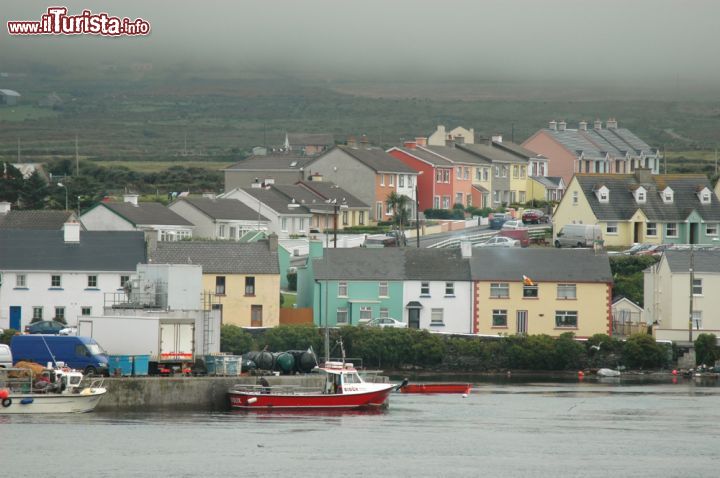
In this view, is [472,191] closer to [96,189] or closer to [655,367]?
[96,189]

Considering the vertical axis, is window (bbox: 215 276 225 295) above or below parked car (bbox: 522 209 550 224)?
below

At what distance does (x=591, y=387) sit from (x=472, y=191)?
2547 inches

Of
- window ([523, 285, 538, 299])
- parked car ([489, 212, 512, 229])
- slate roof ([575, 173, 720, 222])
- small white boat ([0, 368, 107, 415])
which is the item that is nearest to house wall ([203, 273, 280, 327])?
window ([523, 285, 538, 299])

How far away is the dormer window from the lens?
11631cm

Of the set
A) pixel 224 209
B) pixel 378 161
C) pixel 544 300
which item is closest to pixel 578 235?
pixel 544 300

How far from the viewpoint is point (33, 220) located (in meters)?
102

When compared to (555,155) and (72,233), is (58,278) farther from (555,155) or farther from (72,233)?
(555,155)

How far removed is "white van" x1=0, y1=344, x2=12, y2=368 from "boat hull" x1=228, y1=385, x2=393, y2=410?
28.8ft

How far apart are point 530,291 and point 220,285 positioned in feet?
54.3

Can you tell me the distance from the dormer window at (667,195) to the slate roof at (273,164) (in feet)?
113

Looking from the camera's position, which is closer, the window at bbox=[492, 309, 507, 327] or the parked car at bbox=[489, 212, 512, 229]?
the window at bbox=[492, 309, 507, 327]

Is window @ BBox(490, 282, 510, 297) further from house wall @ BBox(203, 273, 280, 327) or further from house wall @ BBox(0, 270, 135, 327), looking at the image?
house wall @ BBox(0, 270, 135, 327)

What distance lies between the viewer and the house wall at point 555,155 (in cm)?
16075

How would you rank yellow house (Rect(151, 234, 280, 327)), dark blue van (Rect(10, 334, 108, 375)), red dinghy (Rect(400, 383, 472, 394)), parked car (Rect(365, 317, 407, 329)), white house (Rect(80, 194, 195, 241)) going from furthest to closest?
white house (Rect(80, 194, 195, 241)) → yellow house (Rect(151, 234, 280, 327)) → parked car (Rect(365, 317, 407, 329)) → red dinghy (Rect(400, 383, 472, 394)) → dark blue van (Rect(10, 334, 108, 375))
